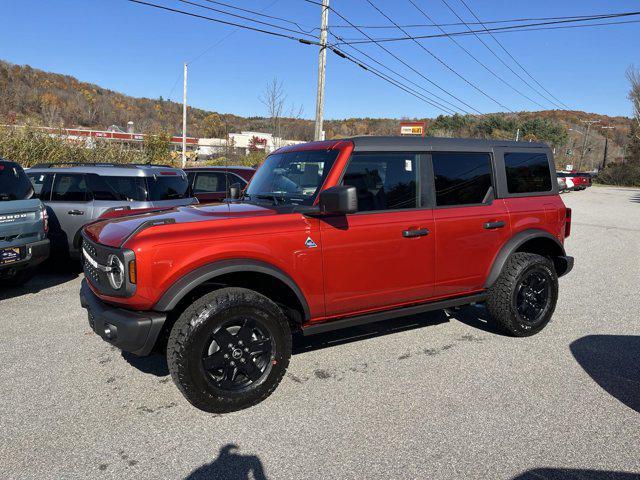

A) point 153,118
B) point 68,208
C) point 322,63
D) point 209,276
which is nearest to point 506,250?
point 209,276

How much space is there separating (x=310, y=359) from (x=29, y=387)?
224 centimetres

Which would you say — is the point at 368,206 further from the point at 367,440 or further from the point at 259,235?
the point at 367,440

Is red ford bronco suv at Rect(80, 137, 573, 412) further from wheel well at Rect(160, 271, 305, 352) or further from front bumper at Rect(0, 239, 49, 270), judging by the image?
front bumper at Rect(0, 239, 49, 270)

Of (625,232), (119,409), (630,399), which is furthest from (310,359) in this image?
(625,232)

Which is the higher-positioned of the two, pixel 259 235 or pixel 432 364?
pixel 259 235

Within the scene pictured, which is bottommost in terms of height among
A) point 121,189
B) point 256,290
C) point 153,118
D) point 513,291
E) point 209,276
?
point 513,291

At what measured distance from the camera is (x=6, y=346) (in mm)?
4398

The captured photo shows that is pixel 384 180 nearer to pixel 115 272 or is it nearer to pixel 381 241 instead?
pixel 381 241

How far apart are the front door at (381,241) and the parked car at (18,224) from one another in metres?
4.21

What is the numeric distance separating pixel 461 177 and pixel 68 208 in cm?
593

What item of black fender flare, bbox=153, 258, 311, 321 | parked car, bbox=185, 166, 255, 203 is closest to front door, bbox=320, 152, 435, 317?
black fender flare, bbox=153, 258, 311, 321

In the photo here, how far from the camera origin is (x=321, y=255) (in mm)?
3553

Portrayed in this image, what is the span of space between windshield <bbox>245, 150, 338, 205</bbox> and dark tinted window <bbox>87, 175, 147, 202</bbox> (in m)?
3.26

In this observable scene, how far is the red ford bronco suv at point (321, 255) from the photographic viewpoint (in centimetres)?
312
